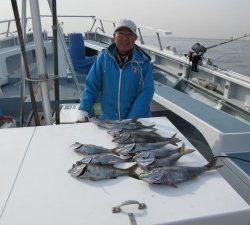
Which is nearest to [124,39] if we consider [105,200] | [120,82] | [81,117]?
[120,82]

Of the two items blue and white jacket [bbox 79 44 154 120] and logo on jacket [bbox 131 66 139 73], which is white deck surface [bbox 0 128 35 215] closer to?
blue and white jacket [bbox 79 44 154 120]

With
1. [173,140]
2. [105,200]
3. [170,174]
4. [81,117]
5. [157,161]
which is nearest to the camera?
[105,200]

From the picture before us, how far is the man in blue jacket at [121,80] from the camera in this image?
3.10 metres

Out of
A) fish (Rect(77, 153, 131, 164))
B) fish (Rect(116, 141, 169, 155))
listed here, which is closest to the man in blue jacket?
fish (Rect(116, 141, 169, 155))

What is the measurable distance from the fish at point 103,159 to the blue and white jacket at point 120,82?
1275 millimetres

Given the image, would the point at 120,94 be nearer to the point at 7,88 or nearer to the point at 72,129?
the point at 72,129

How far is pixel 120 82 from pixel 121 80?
0.02m

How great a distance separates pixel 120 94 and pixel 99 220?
202 centimetres

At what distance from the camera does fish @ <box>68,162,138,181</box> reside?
1629 mm

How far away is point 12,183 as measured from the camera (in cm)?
159

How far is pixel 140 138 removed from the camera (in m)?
2.10

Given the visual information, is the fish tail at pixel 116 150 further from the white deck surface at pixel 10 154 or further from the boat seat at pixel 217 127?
the boat seat at pixel 217 127

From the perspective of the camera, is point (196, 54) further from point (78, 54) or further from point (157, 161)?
point (157, 161)

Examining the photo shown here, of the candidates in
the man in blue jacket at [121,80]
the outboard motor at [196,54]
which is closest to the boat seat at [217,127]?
the man in blue jacket at [121,80]
